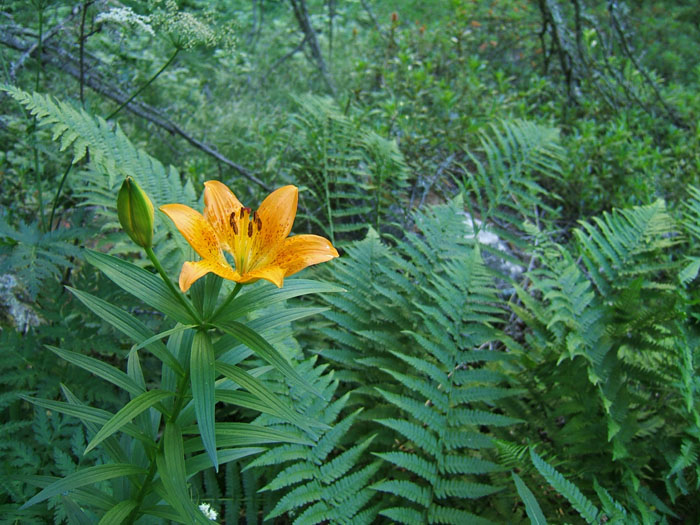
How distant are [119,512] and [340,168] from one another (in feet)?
6.35

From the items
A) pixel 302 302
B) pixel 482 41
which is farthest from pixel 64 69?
pixel 482 41

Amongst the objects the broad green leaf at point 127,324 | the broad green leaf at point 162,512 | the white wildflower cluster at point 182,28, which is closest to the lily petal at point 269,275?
the broad green leaf at point 127,324

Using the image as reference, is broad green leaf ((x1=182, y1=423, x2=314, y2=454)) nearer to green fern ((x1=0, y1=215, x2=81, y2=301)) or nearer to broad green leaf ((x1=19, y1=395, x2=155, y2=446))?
broad green leaf ((x1=19, y1=395, x2=155, y2=446))

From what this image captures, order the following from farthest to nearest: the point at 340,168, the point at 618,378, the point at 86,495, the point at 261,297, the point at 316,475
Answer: the point at 340,168 → the point at 618,378 → the point at 316,475 → the point at 86,495 → the point at 261,297

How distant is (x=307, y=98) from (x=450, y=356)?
1699 millimetres

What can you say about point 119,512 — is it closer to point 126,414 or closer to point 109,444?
point 109,444

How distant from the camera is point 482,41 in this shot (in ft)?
17.2

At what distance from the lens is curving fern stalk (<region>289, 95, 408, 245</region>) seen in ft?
8.90

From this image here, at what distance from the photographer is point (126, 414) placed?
970mm

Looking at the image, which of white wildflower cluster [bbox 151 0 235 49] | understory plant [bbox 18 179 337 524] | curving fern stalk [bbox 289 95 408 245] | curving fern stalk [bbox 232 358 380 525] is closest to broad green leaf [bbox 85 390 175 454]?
understory plant [bbox 18 179 337 524]

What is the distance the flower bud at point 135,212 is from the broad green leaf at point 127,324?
15 centimetres

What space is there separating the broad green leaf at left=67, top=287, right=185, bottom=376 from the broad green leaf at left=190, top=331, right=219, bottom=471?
0.09 metres

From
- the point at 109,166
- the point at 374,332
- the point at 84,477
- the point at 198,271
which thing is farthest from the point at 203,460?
the point at 109,166

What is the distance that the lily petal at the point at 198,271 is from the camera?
0.93 metres
